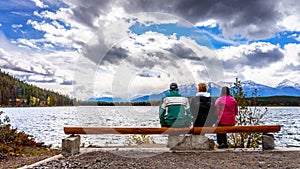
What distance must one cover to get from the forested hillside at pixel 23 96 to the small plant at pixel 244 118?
128845mm

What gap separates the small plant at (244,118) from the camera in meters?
11.2

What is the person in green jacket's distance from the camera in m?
8.98

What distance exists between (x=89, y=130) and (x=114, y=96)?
1462 millimetres

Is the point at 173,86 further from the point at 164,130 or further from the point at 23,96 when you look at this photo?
the point at 23,96

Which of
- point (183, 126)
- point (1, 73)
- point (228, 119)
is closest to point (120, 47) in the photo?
point (183, 126)

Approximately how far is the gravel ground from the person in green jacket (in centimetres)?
98

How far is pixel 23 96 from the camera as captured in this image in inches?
6250

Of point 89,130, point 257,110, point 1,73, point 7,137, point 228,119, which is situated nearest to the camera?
point 89,130

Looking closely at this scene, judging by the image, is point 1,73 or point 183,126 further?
point 1,73

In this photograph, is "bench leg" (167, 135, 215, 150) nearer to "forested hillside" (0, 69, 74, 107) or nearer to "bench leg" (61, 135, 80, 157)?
"bench leg" (61, 135, 80, 157)

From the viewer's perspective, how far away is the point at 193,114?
371 inches

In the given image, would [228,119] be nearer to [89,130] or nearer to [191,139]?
[191,139]

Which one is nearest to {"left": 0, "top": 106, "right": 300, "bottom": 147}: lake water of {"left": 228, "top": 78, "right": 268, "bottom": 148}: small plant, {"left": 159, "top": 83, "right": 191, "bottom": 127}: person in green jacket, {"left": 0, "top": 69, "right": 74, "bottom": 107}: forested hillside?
{"left": 159, "top": 83, "right": 191, "bottom": 127}: person in green jacket

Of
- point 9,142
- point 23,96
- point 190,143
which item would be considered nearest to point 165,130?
point 190,143
